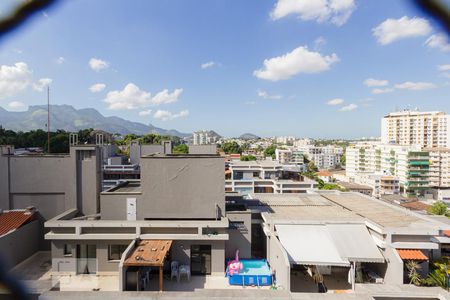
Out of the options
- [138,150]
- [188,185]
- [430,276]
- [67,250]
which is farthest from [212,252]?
[138,150]

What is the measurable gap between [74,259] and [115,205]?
242cm

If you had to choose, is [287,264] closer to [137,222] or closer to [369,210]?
[137,222]

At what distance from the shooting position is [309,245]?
10.9 m

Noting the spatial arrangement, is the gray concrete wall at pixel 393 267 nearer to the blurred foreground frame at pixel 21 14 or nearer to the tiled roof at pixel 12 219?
the blurred foreground frame at pixel 21 14

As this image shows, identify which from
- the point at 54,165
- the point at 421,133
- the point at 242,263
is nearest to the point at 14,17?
the point at 242,263

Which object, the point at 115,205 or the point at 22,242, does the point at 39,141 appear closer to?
the point at 22,242

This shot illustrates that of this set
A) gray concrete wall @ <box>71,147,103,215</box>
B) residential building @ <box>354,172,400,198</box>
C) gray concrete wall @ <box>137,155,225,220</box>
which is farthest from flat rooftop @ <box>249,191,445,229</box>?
residential building @ <box>354,172,400,198</box>

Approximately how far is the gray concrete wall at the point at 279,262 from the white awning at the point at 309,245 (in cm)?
41

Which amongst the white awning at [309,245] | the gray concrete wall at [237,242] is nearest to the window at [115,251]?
the gray concrete wall at [237,242]

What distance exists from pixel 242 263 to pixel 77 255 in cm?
643

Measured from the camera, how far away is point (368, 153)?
71812mm

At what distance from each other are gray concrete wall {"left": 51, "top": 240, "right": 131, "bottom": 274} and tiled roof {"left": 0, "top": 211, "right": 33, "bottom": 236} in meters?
2.33

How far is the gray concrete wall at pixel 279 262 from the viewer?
353 inches

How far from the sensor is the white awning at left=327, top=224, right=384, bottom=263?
1059 centimetres
